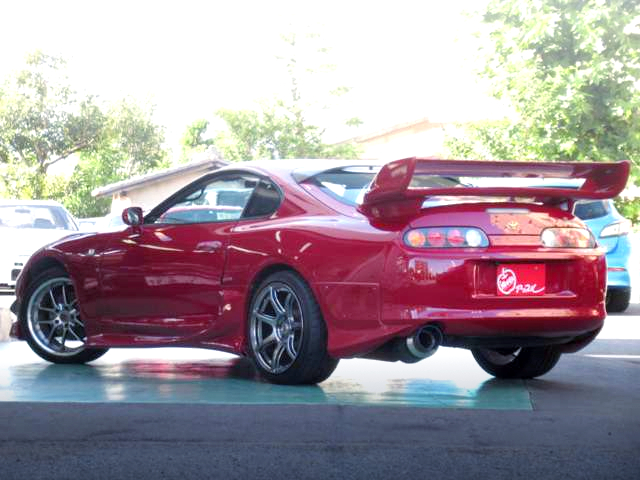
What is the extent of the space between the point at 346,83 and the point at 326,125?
215 cm

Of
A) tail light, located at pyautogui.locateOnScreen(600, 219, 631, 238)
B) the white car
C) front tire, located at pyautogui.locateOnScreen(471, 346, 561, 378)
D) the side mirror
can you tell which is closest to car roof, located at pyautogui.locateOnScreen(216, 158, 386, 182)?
the side mirror

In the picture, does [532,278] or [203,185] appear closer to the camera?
[532,278]

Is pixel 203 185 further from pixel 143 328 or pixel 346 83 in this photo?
pixel 346 83

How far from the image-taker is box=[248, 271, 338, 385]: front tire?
7559 mm

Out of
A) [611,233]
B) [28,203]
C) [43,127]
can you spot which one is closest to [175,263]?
[611,233]

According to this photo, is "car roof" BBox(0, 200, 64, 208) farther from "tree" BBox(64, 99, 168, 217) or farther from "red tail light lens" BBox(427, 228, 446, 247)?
"tree" BBox(64, 99, 168, 217)

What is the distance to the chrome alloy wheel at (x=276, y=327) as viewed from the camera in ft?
25.4

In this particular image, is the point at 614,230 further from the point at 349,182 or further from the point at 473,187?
the point at 473,187

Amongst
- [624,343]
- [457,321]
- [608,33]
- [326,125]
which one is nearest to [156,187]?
[326,125]

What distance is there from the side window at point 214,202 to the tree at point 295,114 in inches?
2151

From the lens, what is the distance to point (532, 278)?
743 centimetres

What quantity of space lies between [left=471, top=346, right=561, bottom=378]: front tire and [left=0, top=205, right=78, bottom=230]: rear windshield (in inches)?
516

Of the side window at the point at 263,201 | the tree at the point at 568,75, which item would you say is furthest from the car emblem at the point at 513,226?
the tree at the point at 568,75

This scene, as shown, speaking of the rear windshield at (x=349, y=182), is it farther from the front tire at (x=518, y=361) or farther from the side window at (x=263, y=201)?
the front tire at (x=518, y=361)
